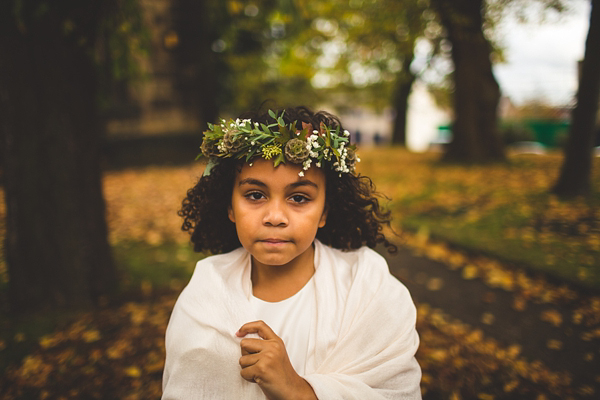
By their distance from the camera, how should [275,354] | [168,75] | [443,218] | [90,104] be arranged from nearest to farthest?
[275,354]
[90,104]
[443,218]
[168,75]

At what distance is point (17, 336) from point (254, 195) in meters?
3.15

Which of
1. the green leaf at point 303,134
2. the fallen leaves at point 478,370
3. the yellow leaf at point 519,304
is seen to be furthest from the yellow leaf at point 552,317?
the green leaf at point 303,134

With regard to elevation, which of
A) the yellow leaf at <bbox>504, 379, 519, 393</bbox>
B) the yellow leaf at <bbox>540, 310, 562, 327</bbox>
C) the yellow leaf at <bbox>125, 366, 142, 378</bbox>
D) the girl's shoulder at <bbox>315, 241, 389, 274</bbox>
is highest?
the girl's shoulder at <bbox>315, 241, 389, 274</bbox>

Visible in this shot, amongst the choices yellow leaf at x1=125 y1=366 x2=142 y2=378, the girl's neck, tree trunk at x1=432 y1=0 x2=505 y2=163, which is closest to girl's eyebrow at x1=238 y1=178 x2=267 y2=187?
the girl's neck

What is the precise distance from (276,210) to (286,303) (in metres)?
0.54

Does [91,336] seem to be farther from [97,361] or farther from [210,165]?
[210,165]

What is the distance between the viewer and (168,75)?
14.1 m

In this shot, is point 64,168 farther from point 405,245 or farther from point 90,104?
point 405,245

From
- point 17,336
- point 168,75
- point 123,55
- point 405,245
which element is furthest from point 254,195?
point 168,75

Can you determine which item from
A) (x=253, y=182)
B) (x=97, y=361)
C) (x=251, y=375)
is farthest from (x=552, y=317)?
(x=97, y=361)

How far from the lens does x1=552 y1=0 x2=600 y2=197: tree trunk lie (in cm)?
619

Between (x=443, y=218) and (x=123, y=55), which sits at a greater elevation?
(x=123, y=55)

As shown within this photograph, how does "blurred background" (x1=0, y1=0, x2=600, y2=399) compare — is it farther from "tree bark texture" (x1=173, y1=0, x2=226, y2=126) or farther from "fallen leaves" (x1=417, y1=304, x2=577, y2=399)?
"tree bark texture" (x1=173, y1=0, x2=226, y2=126)

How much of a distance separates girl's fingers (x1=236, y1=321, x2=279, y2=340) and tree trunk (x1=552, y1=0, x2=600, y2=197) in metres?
7.40
